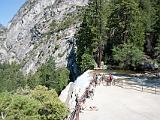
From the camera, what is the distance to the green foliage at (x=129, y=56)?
6862 centimetres

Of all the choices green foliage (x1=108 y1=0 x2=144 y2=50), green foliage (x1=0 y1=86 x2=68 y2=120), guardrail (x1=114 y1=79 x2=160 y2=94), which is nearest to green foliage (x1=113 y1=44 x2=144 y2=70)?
green foliage (x1=108 y1=0 x2=144 y2=50)

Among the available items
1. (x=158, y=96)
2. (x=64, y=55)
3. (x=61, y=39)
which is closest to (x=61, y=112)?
(x=158, y=96)

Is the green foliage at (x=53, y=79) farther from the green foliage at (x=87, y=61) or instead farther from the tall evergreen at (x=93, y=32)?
the green foliage at (x=87, y=61)

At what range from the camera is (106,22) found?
3125 inches

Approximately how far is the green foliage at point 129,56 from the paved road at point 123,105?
83.9 ft

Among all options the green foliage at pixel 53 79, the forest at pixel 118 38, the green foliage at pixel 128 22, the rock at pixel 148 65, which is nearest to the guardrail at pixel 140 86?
the forest at pixel 118 38

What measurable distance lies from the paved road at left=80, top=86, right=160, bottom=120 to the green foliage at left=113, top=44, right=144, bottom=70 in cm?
2557

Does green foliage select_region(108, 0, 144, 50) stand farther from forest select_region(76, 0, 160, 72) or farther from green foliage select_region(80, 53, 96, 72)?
green foliage select_region(80, 53, 96, 72)

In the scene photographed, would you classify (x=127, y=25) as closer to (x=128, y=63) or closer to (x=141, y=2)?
(x=128, y=63)

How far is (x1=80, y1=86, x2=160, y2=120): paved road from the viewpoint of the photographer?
98.6 ft

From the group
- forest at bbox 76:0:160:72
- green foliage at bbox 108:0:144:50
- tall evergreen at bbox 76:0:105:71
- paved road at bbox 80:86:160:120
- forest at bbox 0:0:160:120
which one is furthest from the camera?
tall evergreen at bbox 76:0:105:71

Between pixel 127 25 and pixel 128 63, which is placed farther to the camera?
pixel 127 25

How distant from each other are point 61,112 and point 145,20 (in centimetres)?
5136

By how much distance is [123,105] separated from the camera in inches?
1351
